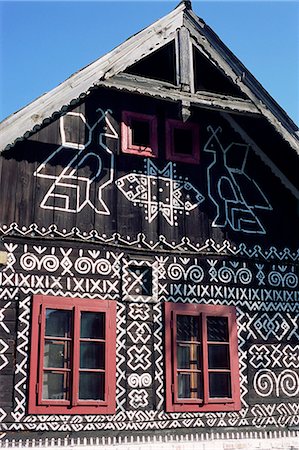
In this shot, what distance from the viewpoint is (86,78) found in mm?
9789

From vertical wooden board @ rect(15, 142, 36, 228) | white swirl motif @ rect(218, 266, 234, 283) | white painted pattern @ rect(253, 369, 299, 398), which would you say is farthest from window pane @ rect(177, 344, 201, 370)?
vertical wooden board @ rect(15, 142, 36, 228)

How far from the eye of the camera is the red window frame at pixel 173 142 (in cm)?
1098

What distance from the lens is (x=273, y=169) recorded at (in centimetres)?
1173

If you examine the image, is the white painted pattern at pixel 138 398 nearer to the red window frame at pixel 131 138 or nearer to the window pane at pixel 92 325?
the window pane at pixel 92 325

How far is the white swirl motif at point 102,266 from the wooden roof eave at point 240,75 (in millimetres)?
3568

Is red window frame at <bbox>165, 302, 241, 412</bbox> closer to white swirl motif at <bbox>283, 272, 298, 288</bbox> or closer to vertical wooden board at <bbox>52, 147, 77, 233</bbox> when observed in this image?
white swirl motif at <bbox>283, 272, 298, 288</bbox>

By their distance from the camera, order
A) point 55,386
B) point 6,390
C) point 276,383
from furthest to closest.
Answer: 1. point 276,383
2. point 55,386
3. point 6,390

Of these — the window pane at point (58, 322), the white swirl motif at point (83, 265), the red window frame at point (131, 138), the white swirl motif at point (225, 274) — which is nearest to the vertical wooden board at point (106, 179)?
the red window frame at point (131, 138)

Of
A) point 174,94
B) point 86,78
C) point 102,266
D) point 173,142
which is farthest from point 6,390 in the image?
point 174,94

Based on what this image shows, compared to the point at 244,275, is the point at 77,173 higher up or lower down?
higher up

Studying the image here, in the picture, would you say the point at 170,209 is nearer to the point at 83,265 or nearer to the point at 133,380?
the point at 83,265

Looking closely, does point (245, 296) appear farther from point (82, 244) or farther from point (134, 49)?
point (134, 49)

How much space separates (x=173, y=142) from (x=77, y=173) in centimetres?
190

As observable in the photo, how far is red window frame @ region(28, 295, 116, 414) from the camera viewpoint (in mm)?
8883
